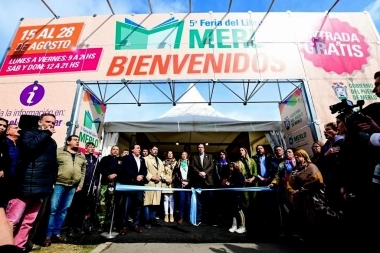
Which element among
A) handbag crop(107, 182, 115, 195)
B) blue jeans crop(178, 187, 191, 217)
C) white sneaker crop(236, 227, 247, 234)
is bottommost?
white sneaker crop(236, 227, 247, 234)

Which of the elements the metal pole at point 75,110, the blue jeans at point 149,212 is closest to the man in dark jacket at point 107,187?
the blue jeans at point 149,212

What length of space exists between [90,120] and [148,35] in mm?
2728

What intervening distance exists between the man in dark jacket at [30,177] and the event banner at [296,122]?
4.79m

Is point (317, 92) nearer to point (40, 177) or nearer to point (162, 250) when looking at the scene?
point (162, 250)

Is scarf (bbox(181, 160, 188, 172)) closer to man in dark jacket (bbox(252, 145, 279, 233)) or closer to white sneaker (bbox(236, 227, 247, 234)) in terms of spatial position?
man in dark jacket (bbox(252, 145, 279, 233))

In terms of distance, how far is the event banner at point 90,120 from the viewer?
181 inches

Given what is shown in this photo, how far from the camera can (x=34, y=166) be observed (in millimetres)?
2418

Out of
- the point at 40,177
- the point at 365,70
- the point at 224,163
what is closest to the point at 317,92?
the point at 365,70

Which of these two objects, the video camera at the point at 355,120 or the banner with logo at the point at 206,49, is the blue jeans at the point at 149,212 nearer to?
the banner with logo at the point at 206,49

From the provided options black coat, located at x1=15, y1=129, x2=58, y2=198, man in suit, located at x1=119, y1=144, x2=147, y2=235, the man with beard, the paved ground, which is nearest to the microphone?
the paved ground

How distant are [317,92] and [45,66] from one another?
6772 mm

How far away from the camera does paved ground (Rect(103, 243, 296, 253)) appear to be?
273cm

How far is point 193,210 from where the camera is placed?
12.0 ft

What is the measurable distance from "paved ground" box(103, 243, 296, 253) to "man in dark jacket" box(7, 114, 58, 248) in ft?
3.48
